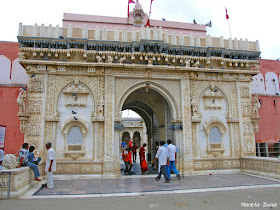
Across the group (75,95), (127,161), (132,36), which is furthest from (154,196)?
(132,36)

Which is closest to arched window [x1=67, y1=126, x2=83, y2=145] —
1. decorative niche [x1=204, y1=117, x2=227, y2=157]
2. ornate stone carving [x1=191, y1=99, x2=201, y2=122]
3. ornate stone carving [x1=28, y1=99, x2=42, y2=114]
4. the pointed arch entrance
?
ornate stone carving [x1=28, y1=99, x2=42, y2=114]

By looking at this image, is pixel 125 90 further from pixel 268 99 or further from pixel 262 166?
pixel 268 99

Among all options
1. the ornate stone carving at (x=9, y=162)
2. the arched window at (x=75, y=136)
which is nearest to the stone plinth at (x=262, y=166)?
the arched window at (x=75, y=136)

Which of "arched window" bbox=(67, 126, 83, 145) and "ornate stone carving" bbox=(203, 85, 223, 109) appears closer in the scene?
"arched window" bbox=(67, 126, 83, 145)

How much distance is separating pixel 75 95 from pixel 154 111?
15.3ft

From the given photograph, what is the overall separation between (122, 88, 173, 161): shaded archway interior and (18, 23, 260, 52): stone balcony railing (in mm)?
2221

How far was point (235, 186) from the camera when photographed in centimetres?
646

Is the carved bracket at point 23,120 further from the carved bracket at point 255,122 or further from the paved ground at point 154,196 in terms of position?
the carved bracket at point 255,122

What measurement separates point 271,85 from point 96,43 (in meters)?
9.76

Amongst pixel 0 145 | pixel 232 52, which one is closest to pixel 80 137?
pixel 0 145

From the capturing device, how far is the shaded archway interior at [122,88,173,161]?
34.2 ft

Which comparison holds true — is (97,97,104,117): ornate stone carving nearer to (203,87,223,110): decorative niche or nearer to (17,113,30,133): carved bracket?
(17,113,30,133): carved bracket

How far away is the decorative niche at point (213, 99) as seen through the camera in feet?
31.7

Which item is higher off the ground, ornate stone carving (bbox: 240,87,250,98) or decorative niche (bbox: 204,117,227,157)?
ornate stone carving (bbox: 240,87,250,98)
